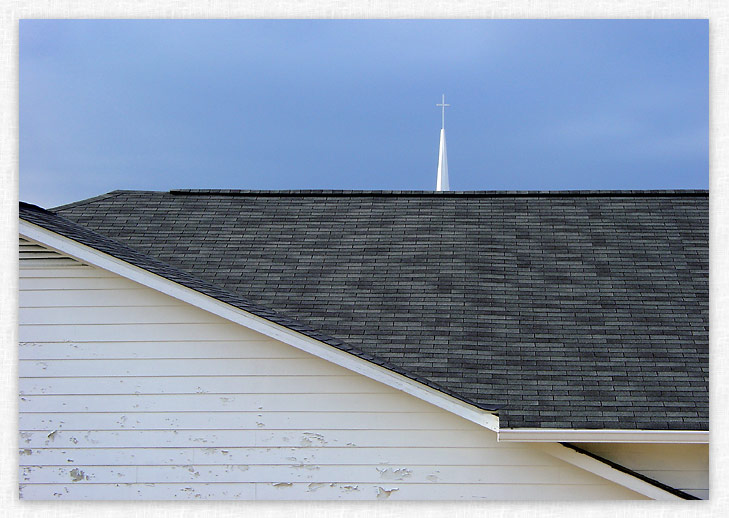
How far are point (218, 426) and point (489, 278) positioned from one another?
2.85 metres

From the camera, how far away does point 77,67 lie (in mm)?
7723

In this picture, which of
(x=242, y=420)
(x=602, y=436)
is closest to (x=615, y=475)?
(x=602, y=436)

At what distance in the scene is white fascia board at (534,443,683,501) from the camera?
A: 4.92m

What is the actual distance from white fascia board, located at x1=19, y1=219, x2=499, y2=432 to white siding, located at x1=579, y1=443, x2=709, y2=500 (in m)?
1.05


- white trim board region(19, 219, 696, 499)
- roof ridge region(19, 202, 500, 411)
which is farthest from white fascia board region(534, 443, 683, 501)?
roof ridge region(19, 202, 500, 411)

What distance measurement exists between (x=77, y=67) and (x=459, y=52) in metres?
3.86

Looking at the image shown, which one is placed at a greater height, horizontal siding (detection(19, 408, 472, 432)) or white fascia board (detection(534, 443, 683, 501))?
horizontal siding (detection(19, 408, 472, 432))

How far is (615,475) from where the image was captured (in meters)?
4.94

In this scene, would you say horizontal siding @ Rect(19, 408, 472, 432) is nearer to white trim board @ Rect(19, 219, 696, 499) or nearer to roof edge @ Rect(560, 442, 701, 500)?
white trim board @ Rect(19, 219, 696, 499)

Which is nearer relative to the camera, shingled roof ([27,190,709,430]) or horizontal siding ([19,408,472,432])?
horizontal siding ([19,408,472,432])

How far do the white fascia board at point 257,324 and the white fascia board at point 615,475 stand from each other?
623mm

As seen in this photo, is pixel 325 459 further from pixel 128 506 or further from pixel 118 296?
pixel 118 296

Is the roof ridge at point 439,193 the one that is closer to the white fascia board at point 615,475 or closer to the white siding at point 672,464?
the white siding at point 672,464

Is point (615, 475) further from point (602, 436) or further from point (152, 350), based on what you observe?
point (152, 350)
